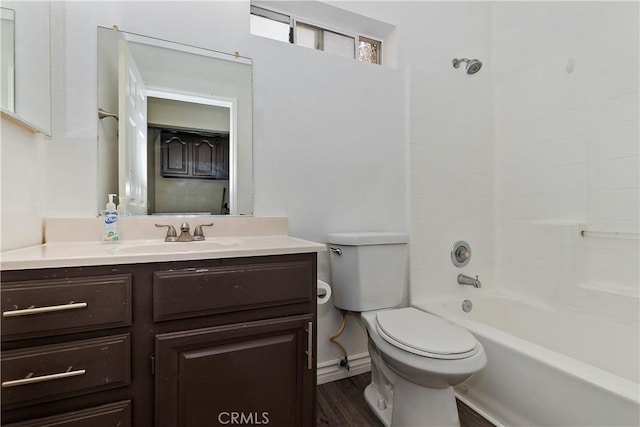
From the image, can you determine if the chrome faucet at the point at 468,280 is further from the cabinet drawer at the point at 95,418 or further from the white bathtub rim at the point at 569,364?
the cabinet drawer at the point at 95,418

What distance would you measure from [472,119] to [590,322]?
1.36 metres

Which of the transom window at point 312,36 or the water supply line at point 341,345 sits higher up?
the transom window at point 312,36

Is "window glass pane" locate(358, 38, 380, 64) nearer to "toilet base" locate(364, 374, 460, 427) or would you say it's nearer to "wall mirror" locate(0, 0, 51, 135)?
"wall mirror" locate(0, 0, 51, 135)

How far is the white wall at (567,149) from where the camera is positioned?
1.53 m

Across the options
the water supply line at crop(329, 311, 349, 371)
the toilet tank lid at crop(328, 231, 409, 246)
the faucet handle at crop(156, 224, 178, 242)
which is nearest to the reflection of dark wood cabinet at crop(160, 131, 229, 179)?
the faucet handle at crop(156, 224, 178, 242)

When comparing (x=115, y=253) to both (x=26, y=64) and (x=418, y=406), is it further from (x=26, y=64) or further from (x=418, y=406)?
(x=418, y=406)

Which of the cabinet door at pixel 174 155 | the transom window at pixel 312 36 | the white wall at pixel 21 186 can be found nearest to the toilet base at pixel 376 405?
the cabinet door at pixel 174 155

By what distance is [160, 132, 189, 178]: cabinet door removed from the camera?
145 centimetres

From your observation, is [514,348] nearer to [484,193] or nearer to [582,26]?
[484,193]

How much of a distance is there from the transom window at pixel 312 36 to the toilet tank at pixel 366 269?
1.17 m

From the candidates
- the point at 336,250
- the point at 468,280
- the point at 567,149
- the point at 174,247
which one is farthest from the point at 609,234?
the point at 174,247

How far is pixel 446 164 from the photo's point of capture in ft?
6.68

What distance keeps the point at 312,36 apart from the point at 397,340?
5.73 feet

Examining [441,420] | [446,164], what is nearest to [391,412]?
[441,420]
